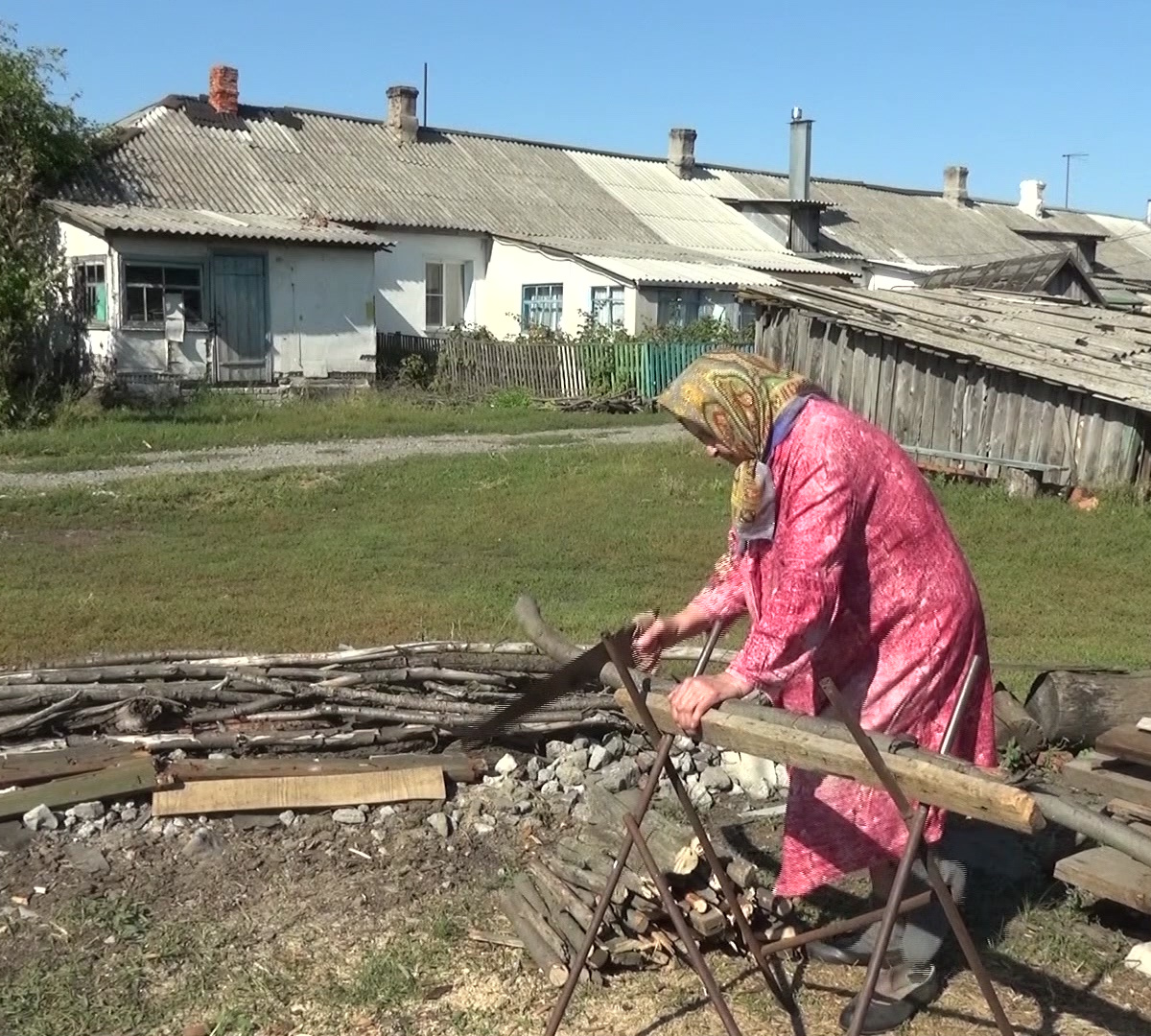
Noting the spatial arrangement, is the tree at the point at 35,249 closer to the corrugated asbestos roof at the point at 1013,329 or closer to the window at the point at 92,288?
the window at the point at 92,288

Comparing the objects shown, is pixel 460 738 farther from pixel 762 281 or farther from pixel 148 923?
pixel 762 281

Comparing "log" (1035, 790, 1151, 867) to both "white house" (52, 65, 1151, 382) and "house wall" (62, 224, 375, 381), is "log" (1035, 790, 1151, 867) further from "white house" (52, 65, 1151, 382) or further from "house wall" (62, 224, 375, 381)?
"house wall" (62, 224, 375, 381)

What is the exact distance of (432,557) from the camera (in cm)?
1004

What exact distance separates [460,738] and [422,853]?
2.43 feet

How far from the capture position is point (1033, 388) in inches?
575

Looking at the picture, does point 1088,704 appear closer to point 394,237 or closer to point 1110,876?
point 1110,876

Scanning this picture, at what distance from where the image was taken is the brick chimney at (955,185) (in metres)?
43.0

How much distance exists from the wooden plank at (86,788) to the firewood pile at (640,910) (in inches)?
61.6

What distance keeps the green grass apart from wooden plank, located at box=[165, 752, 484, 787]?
33.4 ft

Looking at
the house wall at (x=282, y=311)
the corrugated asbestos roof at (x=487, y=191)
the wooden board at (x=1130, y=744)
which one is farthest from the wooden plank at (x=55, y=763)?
the corrugated asbestos roof at (x=487, y=191)

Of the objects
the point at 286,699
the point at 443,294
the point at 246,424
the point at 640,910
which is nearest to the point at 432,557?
the point at 286,699

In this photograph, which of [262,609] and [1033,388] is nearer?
[262,609]

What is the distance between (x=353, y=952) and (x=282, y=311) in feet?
64.9

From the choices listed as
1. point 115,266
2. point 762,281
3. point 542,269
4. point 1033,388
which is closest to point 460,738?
point 1033,388
